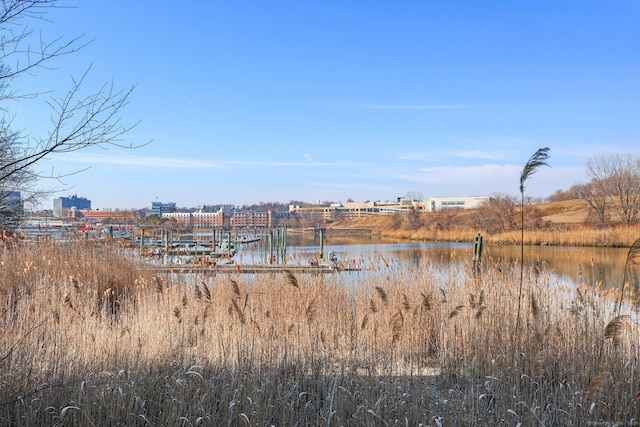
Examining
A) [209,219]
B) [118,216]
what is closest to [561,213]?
[118,216]

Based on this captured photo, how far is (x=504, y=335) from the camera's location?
543cm

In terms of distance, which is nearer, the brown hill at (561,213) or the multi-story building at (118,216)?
the multi-story building at (118,216)

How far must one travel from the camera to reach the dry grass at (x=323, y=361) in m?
3.60

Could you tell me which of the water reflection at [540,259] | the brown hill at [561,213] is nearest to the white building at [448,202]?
the brown hill at [561,213]

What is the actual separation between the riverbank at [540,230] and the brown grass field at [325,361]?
180 centimetres

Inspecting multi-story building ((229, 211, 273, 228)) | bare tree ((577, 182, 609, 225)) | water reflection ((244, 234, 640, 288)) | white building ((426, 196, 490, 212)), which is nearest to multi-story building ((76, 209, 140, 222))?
water reflection ((244, 234, 640, 288))

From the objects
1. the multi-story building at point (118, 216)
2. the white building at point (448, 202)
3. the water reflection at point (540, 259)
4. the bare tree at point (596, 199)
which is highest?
the white building at point (448, 202)

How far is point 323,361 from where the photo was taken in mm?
4887

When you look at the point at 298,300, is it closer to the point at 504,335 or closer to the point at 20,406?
the point at 504,335

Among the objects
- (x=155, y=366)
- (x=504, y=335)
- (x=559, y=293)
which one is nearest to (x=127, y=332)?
(x=155, y=366)

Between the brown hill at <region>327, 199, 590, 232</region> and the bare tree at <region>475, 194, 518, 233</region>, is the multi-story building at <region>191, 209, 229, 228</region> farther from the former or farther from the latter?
the bare tree at <region>475, 194, 518, 233</region>

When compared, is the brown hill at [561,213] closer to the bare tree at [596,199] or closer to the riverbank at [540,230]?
the riverbank at [540,230]

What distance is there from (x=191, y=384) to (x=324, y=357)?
4.91 ft

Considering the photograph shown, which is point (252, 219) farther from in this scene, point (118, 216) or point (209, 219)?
point (118, 216)
